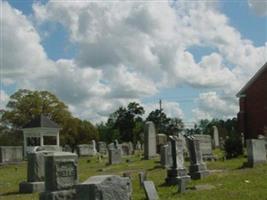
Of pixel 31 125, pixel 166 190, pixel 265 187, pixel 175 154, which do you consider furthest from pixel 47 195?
pixel 31 125

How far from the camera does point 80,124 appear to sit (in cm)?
7975

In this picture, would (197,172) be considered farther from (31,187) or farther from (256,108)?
(256,108)

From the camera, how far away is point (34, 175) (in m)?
19.7

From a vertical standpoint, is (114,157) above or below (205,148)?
below

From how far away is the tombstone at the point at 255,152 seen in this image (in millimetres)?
24406

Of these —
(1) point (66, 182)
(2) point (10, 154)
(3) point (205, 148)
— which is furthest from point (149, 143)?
(1) point (66, 182)

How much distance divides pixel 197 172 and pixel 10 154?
28.6m

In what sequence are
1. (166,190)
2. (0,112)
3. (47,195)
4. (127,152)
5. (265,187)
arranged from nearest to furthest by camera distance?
(47,195) < (265,187) < (166,190) < (127,152) < (0,112)

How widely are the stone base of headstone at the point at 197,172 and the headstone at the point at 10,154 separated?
1047 inches

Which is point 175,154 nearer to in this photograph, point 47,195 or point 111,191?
point 47,195

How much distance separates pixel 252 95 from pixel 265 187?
40.4m

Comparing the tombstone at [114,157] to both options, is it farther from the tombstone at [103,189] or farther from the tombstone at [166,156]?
the tombstone at [103,189]

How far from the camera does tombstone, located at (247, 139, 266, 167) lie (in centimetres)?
2441

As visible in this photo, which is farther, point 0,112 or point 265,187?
point 0,112
